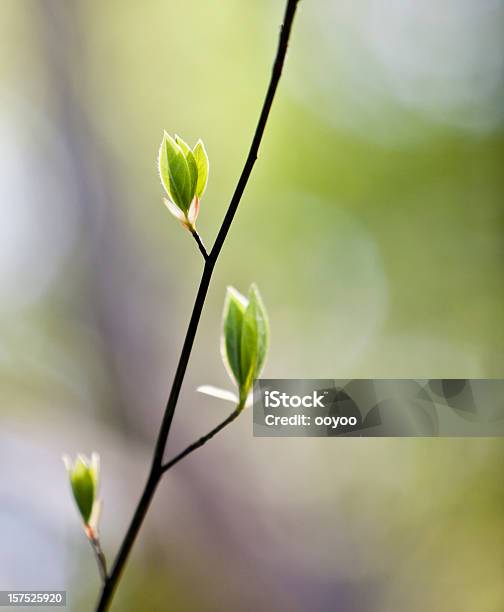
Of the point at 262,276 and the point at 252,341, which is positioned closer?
the point at 252,341

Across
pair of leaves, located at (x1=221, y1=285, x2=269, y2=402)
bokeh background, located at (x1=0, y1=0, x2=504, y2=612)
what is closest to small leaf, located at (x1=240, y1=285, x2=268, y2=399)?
pair of leaves, located at (x1=221, y1=285, x2=269, y2=402)

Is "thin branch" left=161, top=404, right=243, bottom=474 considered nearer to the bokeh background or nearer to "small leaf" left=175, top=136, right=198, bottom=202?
"small leaf" left=175, top=136, right=198, bottom=202

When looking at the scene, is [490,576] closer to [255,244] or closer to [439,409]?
[439,409]

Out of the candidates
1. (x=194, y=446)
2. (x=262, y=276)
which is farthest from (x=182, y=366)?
(x=262, y=276)

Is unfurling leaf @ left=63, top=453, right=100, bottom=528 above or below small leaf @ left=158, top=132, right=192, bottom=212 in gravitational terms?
below

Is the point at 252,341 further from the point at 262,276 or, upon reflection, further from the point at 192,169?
the point at 262,276

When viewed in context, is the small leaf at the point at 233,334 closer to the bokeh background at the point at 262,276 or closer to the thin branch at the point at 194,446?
the thin branch at the point at 194,446
